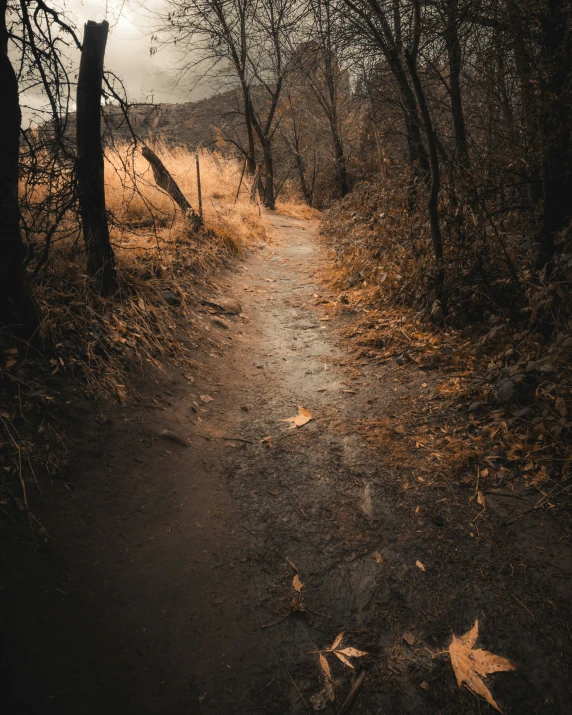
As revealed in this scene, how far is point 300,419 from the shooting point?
3328 millimetres

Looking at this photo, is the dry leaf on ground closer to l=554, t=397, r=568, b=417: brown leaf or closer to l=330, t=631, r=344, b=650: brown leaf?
l=330, t=631, r=344, b=650: brown leaf

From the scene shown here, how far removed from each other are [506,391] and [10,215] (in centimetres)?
346

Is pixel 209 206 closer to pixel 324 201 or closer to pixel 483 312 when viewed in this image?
pixel 483 312

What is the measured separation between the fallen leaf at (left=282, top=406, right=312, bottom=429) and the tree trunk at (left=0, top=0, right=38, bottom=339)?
207 cm

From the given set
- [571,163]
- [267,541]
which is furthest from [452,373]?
[267,541]

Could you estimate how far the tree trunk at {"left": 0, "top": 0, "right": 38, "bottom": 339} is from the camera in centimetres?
232

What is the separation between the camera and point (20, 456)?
2.08 m

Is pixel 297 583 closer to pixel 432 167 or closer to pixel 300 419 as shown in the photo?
A: pixel 300 419

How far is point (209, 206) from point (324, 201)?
41.7 ft

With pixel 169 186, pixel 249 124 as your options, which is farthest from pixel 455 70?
pixel 249 124

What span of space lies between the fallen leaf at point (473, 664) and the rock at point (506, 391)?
4.78 ft

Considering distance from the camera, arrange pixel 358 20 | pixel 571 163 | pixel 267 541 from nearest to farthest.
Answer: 1. pixel 267 541
2. pixel 571 163
3. pixel 358 20

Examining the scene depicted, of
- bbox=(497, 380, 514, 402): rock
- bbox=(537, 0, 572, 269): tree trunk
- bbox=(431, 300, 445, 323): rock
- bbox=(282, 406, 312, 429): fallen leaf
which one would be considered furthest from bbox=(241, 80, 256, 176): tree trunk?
bbox=(497, 380, 514, 402): rock

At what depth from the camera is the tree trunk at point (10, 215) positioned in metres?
2.32
